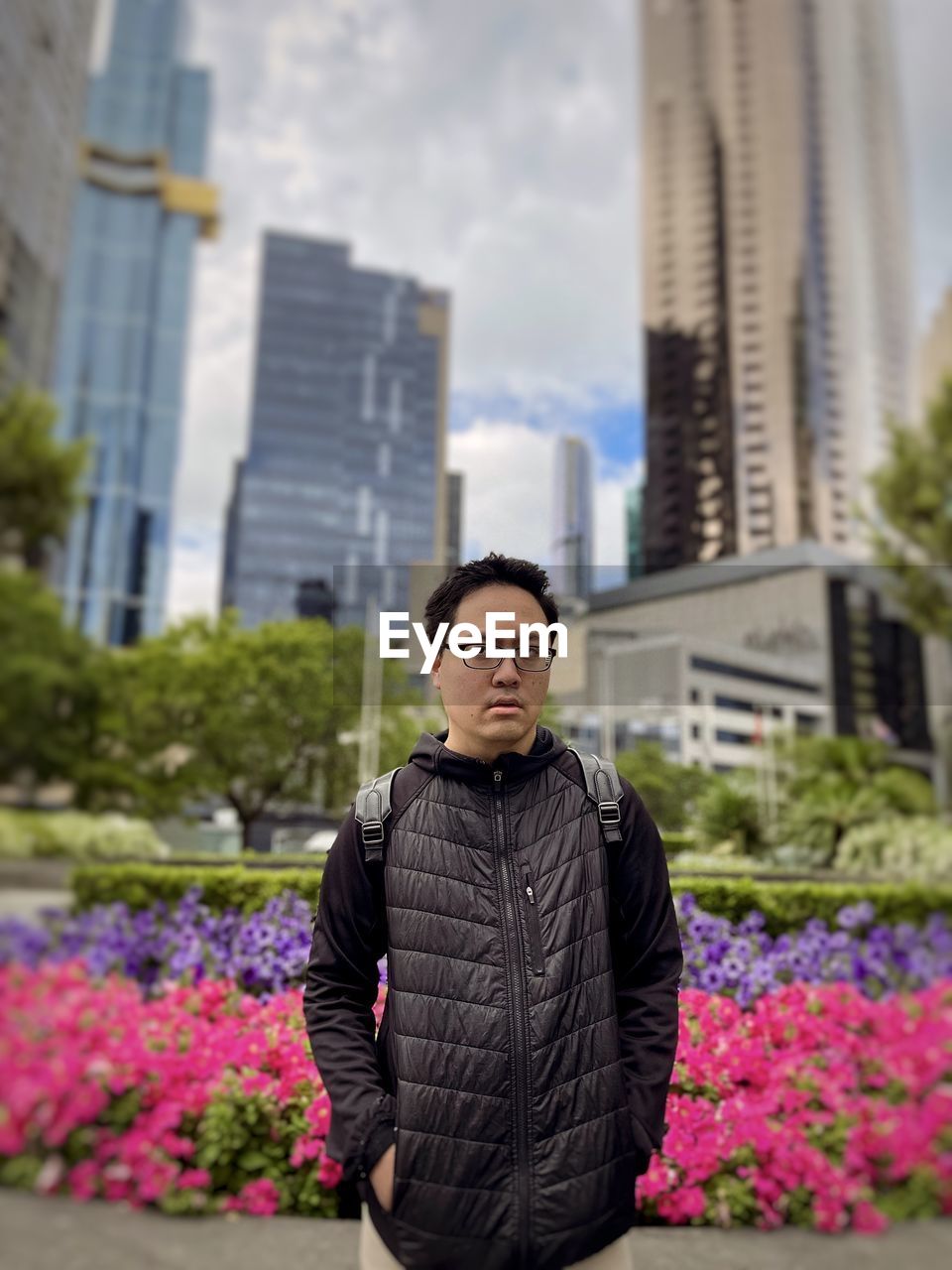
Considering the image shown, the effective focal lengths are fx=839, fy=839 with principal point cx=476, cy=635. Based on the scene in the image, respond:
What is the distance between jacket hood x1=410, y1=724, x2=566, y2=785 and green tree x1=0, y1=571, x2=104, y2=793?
176 cm

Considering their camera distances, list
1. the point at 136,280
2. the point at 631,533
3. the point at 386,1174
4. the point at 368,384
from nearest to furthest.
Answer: the point at 386,1174, the point at 631,533, the point at 136,280, the point at 368,384

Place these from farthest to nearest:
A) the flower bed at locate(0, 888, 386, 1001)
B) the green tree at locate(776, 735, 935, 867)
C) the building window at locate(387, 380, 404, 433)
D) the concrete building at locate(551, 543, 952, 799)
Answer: the building window at locate(387, 380, 404, 433) < the green tree at locate(776, 735, 935, 867) < the concrete building at locate(551, 543, 952, 799) < the flower bed at locate(0, 888, 386, 1001)

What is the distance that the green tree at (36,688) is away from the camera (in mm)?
2525

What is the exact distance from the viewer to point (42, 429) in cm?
282

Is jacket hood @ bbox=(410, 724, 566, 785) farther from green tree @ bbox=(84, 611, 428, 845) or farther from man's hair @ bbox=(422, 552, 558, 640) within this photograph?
green tree @ bbox=(84, 611, 428, 845)

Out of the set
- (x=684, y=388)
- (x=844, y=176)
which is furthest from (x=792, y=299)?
(x=684, y=388)

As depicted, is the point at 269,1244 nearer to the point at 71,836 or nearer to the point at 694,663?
the point at 71,836

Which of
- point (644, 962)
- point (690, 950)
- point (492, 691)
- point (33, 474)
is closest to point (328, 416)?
point (33, 474)

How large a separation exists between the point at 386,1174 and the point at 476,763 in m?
0.58

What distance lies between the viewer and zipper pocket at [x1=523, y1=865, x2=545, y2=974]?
120 centimetres

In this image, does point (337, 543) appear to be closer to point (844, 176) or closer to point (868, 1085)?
point (844, 176)

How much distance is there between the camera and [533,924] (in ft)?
3.97

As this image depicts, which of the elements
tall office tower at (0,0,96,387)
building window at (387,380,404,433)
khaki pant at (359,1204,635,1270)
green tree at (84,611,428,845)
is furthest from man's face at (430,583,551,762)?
building window at (387,380,404,433)

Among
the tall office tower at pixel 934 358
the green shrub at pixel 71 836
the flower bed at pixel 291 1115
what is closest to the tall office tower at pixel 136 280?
the green shrub at pixel 71 836
